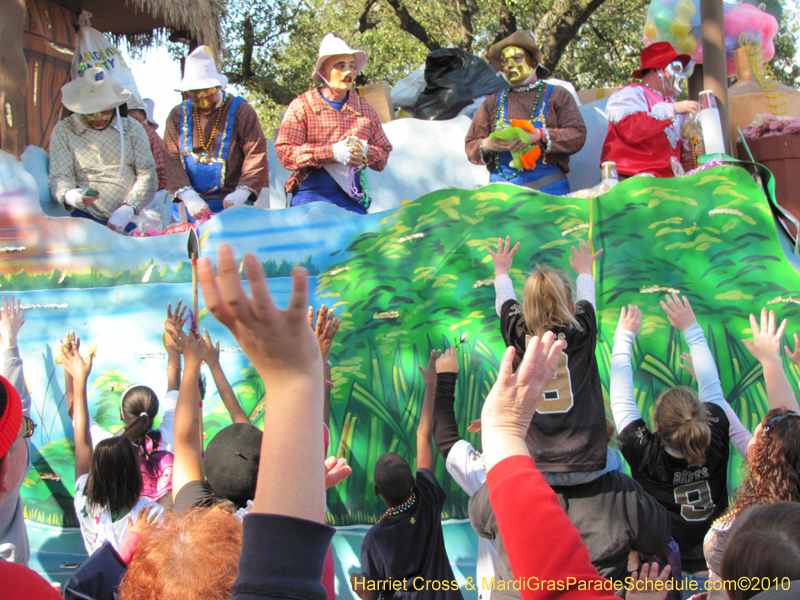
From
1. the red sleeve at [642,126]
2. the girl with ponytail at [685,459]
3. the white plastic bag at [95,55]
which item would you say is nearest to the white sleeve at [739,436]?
the girl with ponytail at [685,459]

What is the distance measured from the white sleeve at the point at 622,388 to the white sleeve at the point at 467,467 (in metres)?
0.57

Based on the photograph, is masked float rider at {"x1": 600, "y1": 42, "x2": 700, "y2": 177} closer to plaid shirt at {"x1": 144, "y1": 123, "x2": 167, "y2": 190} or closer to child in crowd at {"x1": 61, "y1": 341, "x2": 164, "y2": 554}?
plaid shirt at {"x1": 144, "y1": 123, "x2": 167, "y2": 190}

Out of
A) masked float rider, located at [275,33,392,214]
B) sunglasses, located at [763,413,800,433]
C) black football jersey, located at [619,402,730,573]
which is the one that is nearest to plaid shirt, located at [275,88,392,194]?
masked float rider, located at [275,33,392,214]

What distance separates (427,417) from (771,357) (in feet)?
4.87

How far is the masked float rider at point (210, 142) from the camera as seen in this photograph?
4.39 metres

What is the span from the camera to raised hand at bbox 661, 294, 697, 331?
124 inches

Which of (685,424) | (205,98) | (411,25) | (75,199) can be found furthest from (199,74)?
(411,25)

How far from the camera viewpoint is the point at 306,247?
3715mm

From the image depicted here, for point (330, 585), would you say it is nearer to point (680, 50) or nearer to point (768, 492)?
point (768, 492)

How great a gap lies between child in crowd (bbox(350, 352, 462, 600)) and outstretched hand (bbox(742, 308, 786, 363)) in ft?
5.04

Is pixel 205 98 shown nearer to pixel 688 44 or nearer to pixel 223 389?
pixel 223 389

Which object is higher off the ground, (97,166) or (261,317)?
(97,166)

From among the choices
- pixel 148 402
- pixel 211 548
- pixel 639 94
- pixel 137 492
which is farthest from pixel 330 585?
→ pixel 639 94

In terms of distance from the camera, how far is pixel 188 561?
120 cm
